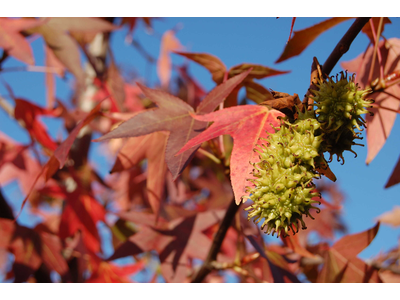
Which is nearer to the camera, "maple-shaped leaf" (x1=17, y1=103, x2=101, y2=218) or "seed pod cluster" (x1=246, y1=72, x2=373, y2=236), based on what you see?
"seed pod cluster" (x1=246, y1=72, x2=373, y2=236)

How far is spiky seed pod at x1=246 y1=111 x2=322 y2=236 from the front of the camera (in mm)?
425

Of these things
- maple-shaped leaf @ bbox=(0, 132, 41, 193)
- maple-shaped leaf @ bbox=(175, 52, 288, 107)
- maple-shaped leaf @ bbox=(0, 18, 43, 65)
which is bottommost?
maple-shaped leaf @ bbox=(0, 132, 41, 193)

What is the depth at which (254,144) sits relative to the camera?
18.9 inches

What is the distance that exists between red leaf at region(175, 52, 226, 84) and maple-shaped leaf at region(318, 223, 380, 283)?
1.70 feet

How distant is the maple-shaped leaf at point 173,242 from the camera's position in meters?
0.91

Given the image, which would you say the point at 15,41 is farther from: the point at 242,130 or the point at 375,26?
the point at 375,26

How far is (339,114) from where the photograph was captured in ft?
1.46

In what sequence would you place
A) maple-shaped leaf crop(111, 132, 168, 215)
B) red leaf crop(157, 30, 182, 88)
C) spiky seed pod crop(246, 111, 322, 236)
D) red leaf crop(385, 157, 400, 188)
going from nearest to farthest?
spiky seed pod crop(246, 111, 322, 236) → red leaf crop(385, 157, 400, 188) → maple-shaped leaf crop(111, 132, 168, 215) → red leaf crop(157, 30, 182, 88)

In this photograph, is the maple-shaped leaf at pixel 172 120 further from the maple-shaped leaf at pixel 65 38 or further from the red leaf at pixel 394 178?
the maple-shaped leaf at pixel 65 38

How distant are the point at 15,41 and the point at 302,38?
80cm

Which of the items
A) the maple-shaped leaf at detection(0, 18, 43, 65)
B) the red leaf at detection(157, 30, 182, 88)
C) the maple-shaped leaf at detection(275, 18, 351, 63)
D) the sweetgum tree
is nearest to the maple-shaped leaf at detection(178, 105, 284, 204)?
the sweetgum tree

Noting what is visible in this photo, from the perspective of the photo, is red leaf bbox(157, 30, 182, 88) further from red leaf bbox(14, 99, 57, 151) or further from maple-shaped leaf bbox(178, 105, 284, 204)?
maple-shaped leaf bbox(178, 105, 284, 204)

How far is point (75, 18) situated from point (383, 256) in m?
1.35

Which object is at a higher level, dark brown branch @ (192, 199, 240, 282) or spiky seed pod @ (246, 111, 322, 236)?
spiky seed pod @ (246, 111, 322, 236)
